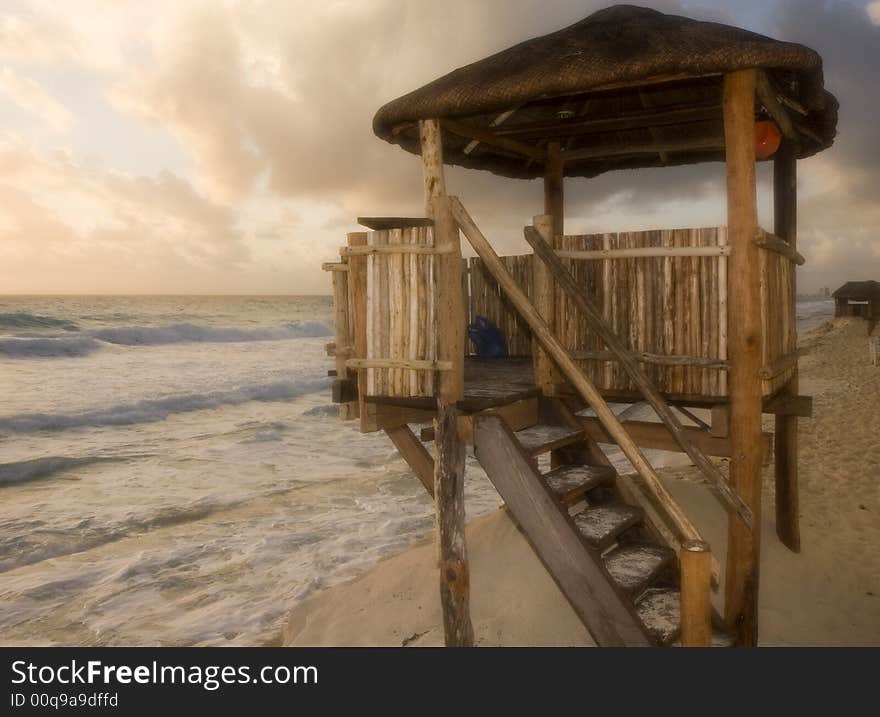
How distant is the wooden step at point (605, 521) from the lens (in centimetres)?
550

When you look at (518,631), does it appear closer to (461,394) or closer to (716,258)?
(461,394)

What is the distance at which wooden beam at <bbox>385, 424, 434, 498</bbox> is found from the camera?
766cm

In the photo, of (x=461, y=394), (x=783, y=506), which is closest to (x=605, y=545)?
(x=461, y=394)

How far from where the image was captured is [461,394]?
19.5 feet

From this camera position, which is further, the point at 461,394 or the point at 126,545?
the point at 126,545

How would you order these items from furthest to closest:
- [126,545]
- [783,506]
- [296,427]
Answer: [296,427], [126,545], [783,506]

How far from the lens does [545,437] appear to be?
6.27 metres

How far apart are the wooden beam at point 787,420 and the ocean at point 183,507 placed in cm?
557

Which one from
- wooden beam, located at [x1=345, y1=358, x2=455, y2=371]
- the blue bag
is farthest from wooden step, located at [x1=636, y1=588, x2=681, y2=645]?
the blue bag

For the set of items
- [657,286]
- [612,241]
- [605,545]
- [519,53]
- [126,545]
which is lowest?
[126,545]

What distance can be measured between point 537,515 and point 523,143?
5.96 meters

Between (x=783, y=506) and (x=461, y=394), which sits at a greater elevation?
(x=461, y=394)
